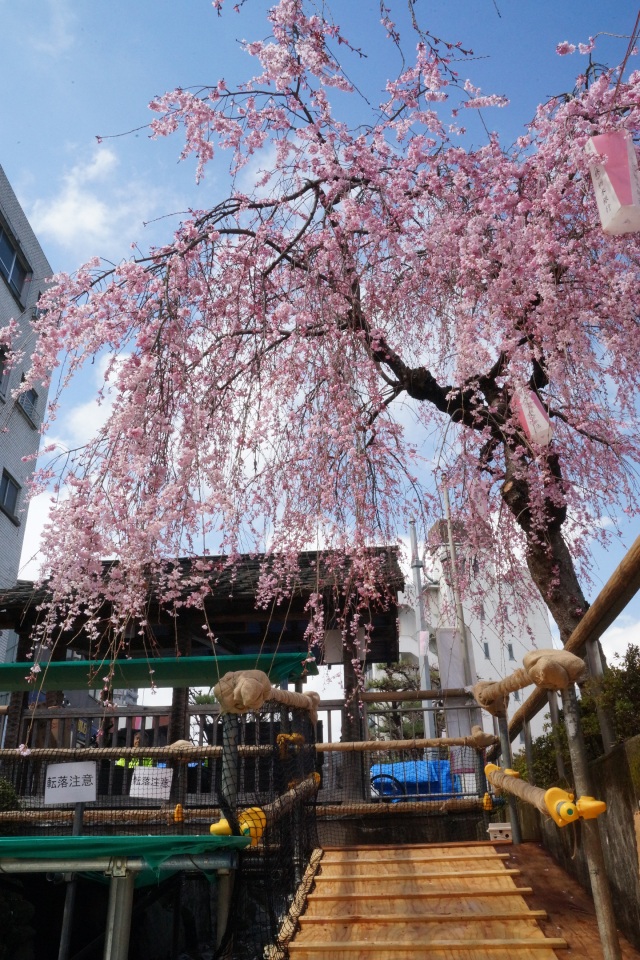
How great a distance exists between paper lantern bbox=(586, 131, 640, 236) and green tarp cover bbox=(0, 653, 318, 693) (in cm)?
398

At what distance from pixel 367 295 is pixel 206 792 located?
5961mm

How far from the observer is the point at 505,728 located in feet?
16.3

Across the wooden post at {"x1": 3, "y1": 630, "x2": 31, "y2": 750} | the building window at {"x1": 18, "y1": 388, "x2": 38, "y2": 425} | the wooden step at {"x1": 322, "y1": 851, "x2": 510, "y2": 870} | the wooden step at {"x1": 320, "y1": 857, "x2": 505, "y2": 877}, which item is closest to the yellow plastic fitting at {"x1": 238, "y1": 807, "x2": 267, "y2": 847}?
the wooden step at {"x1": 320, "y1": 857, "x2": 505, "y2": 877}

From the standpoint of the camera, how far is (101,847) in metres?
2.56

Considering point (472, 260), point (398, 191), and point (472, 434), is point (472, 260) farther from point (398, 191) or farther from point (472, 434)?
point (472, 434)

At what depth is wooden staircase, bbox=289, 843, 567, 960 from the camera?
299 centimetres

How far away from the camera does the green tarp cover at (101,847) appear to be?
255cm

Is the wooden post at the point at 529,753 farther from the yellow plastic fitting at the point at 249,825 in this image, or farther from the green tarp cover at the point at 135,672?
the yellow plastic fitting at the point at 249,825

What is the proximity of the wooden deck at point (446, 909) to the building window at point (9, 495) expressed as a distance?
13134 mm

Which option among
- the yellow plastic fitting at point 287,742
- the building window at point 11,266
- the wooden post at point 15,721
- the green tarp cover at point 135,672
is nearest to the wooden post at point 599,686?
the yellow plastic fitting at point 287,742

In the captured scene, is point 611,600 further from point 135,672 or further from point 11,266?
point 11,266

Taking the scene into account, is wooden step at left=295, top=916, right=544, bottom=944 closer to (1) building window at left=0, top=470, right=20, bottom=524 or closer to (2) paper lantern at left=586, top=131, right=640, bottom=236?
(2) paper lantern at left=586, top=131, right=640, bottom=236

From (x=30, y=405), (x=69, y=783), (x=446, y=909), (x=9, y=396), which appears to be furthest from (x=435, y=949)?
(x=30, y=405)

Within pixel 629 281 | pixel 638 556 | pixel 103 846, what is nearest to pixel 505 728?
pixel 638 556
